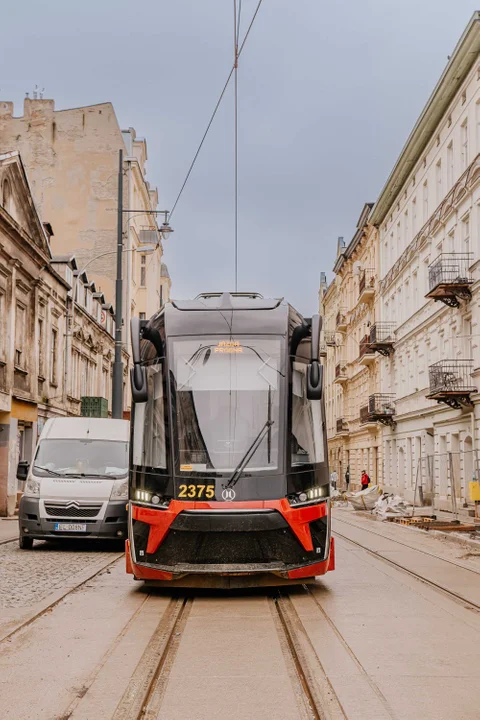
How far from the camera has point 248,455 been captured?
32.4 feet

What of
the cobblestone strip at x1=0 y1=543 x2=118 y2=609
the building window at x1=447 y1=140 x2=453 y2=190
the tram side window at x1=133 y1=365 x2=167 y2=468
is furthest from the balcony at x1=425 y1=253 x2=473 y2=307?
the tram side window at x1=133 y1=365 x2=167 y2=468

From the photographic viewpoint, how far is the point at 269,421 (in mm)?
10047

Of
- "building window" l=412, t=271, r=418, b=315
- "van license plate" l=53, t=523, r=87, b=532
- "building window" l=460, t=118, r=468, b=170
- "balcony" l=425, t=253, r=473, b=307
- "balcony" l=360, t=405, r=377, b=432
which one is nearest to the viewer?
"van license plate" l=53, t=523, r=87, b=532

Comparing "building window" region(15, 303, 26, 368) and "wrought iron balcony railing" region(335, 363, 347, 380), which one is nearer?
"building window" region(15, 303, 26, 368)

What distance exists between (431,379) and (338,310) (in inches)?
1659

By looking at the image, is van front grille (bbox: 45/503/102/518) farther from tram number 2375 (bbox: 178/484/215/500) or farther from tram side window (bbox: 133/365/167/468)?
tram number 2375 (bbox: 178/484/215/500)

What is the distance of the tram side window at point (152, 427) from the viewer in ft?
33.2

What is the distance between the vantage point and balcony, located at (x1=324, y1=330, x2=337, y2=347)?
75.6 meters

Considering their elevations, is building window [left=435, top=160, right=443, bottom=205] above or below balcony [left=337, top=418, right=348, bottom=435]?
above

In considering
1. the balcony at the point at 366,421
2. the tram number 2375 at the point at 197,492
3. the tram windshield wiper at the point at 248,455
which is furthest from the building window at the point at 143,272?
the tram number 2375 at the point at 197,492

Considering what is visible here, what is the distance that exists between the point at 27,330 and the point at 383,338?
74.1 feet

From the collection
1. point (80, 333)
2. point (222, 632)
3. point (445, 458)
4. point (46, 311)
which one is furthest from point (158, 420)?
point (80, 333)

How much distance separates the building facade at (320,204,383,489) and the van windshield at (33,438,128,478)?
101ft

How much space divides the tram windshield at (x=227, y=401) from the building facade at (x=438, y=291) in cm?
1560
